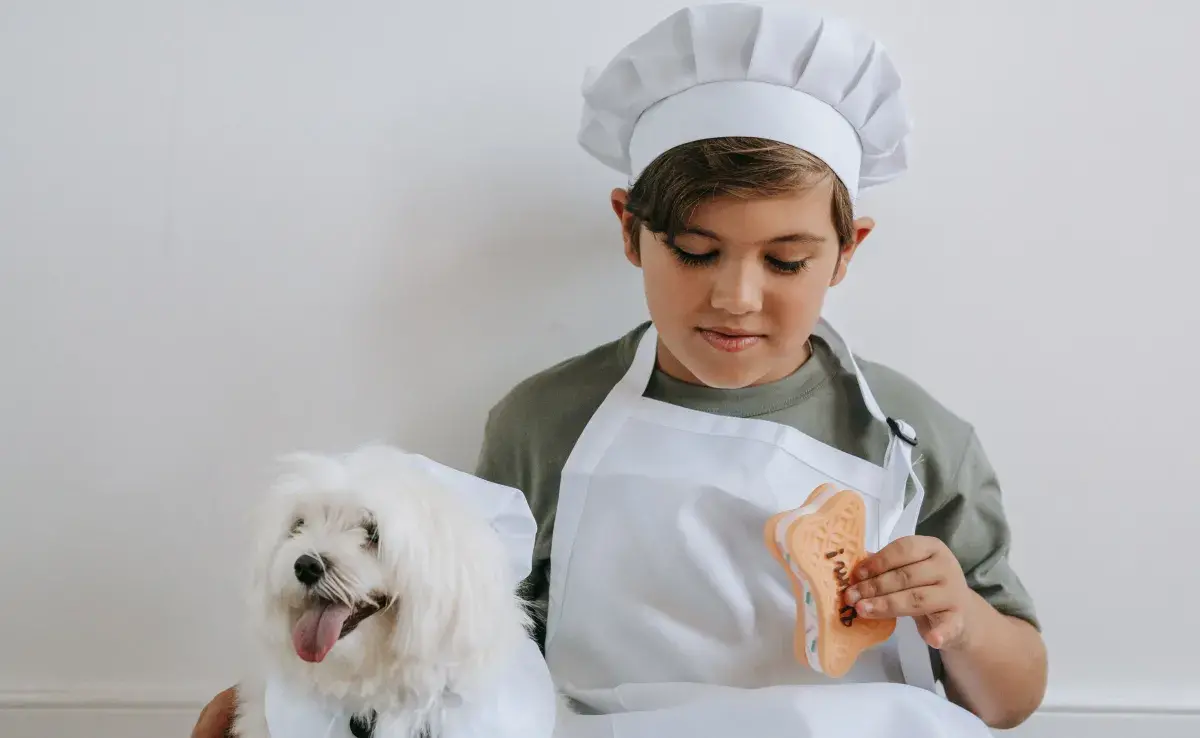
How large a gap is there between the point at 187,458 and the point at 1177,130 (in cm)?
113

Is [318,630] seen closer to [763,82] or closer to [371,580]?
[371,580]

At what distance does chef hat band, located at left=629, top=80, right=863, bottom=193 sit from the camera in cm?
73

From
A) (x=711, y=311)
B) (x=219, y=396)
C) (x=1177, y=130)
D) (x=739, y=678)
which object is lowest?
(x=739, y=678)

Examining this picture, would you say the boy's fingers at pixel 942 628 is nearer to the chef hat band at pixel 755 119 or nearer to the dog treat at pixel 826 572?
the dog treat at pixel 826 572

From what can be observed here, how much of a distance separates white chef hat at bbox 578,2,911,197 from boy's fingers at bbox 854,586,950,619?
0.34m

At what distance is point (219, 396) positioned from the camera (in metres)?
1.02

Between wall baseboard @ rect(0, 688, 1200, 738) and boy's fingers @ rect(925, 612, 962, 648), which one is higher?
boy's fingers @ rect(925, 612, 962, 648)

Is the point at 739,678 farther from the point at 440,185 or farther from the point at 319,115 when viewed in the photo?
the point at 319,115

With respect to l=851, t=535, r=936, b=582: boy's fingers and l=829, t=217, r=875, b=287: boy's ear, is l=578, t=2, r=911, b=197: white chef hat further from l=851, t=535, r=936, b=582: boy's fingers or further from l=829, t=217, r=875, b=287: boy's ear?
l=851, t=535, r=936, b=582: boy's fingers

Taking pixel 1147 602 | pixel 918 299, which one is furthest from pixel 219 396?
pixel 1147 602

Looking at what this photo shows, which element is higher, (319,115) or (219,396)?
(319,115)

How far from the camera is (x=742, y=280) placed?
Answer: 740 millimetres

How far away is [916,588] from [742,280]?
0.29m

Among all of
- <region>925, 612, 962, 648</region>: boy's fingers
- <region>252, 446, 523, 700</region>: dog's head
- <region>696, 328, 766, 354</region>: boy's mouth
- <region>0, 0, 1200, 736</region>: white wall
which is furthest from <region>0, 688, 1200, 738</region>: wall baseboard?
<region>696, 328, 766, 354</region>: boy's mouth
